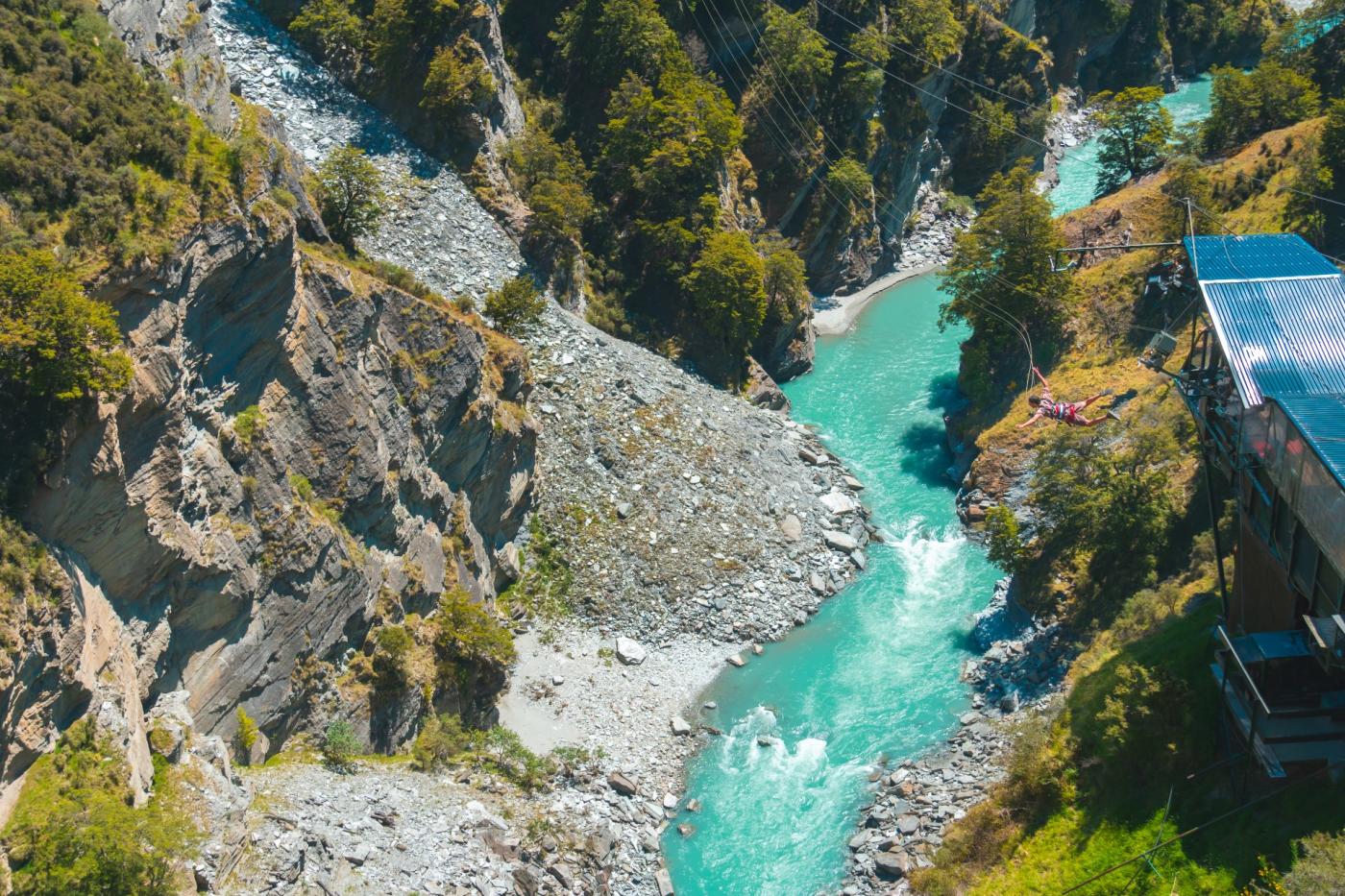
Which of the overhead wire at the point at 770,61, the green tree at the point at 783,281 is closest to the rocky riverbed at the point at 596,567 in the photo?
the green tree at the point at 783,281

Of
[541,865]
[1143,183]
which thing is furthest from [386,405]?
[1143,183]

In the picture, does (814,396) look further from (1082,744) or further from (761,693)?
(1082,744)

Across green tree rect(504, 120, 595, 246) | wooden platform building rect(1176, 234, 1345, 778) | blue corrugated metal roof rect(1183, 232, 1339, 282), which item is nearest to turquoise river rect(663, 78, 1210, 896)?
wooden platform building rect(1176, 234, 1345, 778)

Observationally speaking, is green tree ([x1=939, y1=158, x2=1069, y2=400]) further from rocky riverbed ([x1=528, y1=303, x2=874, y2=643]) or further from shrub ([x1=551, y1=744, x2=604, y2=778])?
shrub ([x1=551, y1=744, x2=604, y2=778])

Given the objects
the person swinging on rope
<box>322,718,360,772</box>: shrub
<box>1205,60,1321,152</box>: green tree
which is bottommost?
<box>322,718,360,772</box>: shrub

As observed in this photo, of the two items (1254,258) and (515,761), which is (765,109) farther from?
Answer: (515,761)
